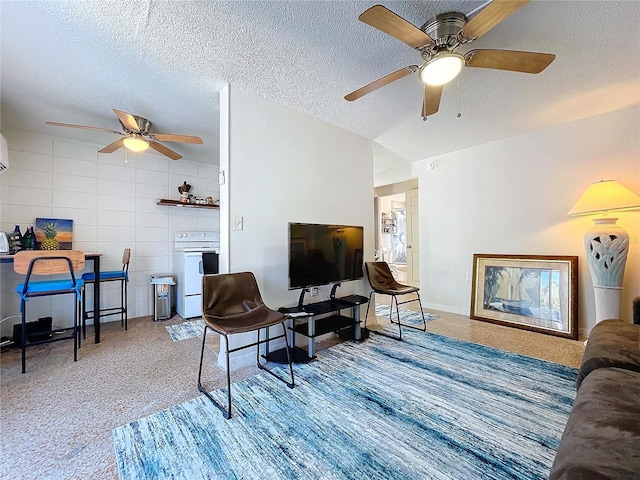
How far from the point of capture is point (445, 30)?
65.8 inches

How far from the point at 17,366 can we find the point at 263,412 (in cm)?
238

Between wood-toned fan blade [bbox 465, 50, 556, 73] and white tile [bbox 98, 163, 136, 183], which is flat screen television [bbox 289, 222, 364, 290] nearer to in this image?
wood-toned fan blade [bbox 465, 50, 556, 73]

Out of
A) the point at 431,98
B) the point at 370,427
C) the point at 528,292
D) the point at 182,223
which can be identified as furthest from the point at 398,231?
the point at 370,427

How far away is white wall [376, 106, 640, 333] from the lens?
9.32 feet

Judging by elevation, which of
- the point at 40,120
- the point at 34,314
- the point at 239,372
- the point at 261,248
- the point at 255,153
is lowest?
the point at 239,372

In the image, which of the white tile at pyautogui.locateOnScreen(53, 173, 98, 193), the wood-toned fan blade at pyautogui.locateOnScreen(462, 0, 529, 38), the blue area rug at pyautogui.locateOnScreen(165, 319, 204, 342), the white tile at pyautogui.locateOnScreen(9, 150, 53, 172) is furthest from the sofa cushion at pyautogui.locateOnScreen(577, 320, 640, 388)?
the white tile at pyautogui.locateOnScreen(9, 150, 53, 172)

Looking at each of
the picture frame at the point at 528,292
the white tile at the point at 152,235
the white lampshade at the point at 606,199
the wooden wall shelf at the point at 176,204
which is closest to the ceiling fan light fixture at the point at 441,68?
the white lampshade at the point at 606,199

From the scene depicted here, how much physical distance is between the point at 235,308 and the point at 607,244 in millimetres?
3631

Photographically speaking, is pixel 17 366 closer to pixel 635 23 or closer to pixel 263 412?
pixel 263 412

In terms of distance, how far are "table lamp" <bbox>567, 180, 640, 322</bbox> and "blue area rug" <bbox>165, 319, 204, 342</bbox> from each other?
14.2 feet

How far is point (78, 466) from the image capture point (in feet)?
4.28

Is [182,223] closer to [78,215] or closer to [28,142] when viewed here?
[78,215]

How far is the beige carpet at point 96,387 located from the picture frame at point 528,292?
20 centimetres

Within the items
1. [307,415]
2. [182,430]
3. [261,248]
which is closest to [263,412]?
[307,415]
